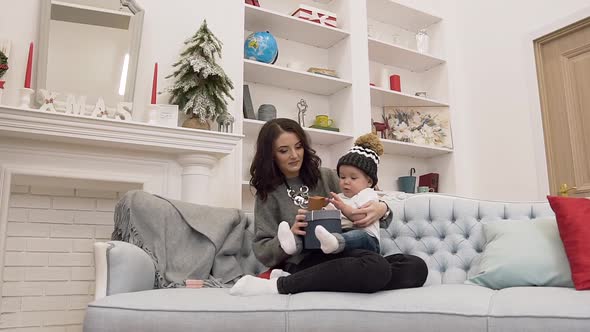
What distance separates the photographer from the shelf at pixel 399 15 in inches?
157

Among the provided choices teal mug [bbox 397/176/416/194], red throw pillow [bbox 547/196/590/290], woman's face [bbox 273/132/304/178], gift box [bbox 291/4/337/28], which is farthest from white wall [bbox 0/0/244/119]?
red throw pillow [bbox 547/196/590/290]

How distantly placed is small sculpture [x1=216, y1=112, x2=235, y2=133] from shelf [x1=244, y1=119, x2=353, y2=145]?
0.74 feet

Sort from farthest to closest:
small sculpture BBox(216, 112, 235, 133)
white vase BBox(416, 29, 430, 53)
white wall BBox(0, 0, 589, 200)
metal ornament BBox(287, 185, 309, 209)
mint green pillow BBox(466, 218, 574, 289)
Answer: white vase BBox(416, 29, 430, 53), white wall BBox(0, 0, 589, 200), small sculpture BBox(216, 112, 235, 133), metal ornament BBox(287, 185, 309, 209), mint green pillow BBox(466, 218, 574, 289)

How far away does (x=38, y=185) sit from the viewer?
2615 mm

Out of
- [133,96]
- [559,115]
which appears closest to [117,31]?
[133,96]

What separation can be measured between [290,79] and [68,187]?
160cm

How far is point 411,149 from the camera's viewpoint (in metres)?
3.89

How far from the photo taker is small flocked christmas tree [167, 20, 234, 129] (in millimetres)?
2713

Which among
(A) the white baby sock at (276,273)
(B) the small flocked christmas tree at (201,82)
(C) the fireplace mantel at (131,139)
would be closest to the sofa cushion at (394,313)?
(A) the white baby sock at (276,273)

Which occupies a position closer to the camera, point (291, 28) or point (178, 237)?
point (178, 237)

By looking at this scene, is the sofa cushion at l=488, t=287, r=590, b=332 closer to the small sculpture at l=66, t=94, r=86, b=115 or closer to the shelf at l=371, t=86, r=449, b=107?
the small sculpture at l=66, t=94, r=86, b=115

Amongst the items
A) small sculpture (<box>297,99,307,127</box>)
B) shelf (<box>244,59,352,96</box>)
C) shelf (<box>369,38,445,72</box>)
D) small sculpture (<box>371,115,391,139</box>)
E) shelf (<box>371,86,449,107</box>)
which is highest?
shelf (<box>369,38,445,72</box>)

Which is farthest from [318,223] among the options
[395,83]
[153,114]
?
[395,83]

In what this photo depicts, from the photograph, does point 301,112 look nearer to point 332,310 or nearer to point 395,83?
point 395,83
